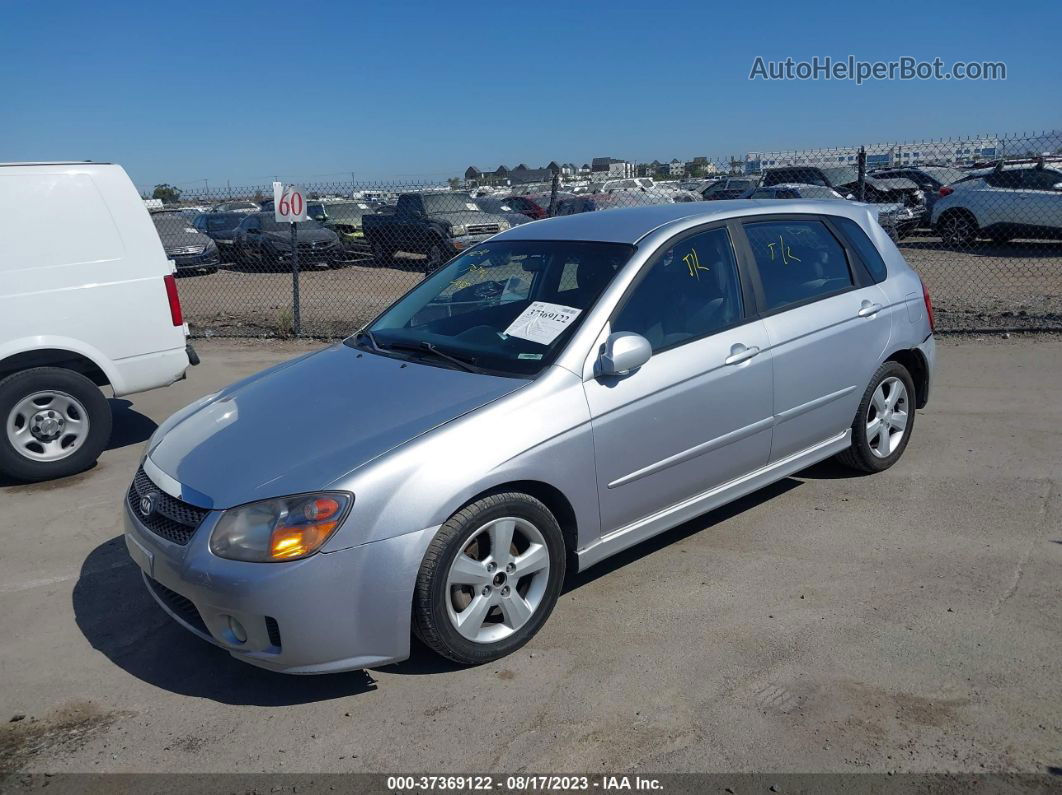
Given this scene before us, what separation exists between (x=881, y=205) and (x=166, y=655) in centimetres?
1653

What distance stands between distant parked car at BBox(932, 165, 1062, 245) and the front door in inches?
564

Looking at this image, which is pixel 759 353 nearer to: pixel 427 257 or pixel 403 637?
pixel 403 637

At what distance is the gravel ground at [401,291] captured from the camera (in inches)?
397

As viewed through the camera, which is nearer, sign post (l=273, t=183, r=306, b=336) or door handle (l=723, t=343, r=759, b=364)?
door handle (l=723, t=343, r=759, b=364)

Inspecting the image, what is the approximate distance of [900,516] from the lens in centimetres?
489

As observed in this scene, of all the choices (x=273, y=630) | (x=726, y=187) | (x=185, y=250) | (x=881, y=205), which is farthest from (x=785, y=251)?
(x=726, y=187)

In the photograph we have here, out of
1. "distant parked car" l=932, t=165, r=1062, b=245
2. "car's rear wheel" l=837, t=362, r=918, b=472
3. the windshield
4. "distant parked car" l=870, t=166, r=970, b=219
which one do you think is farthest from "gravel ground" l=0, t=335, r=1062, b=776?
"distant parked car" l=870, t=166, r=970, b=219

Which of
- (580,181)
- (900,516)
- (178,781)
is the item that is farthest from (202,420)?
(580,181)

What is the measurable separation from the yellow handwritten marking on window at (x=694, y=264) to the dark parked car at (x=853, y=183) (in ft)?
51.0

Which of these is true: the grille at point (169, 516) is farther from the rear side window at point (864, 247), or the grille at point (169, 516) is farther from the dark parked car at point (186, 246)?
the dark parked car at point (186, 246)

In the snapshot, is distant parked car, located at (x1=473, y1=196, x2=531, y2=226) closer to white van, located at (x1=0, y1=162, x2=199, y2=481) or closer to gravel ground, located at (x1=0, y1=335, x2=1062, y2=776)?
white van, located at (x1=0, y1=162, x2=199, y2=481)

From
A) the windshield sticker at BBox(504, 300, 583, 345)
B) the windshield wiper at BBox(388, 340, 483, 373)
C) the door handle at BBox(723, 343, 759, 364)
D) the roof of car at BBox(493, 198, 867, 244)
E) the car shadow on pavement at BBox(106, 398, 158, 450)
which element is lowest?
the car shadow on pavement at BBox(106, 398, 158, 450)

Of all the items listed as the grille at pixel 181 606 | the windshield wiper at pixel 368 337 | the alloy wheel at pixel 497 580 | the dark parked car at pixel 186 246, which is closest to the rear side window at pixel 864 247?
the windshield wiper at pixel 368 337

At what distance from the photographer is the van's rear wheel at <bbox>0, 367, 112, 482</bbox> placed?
19.6ft
